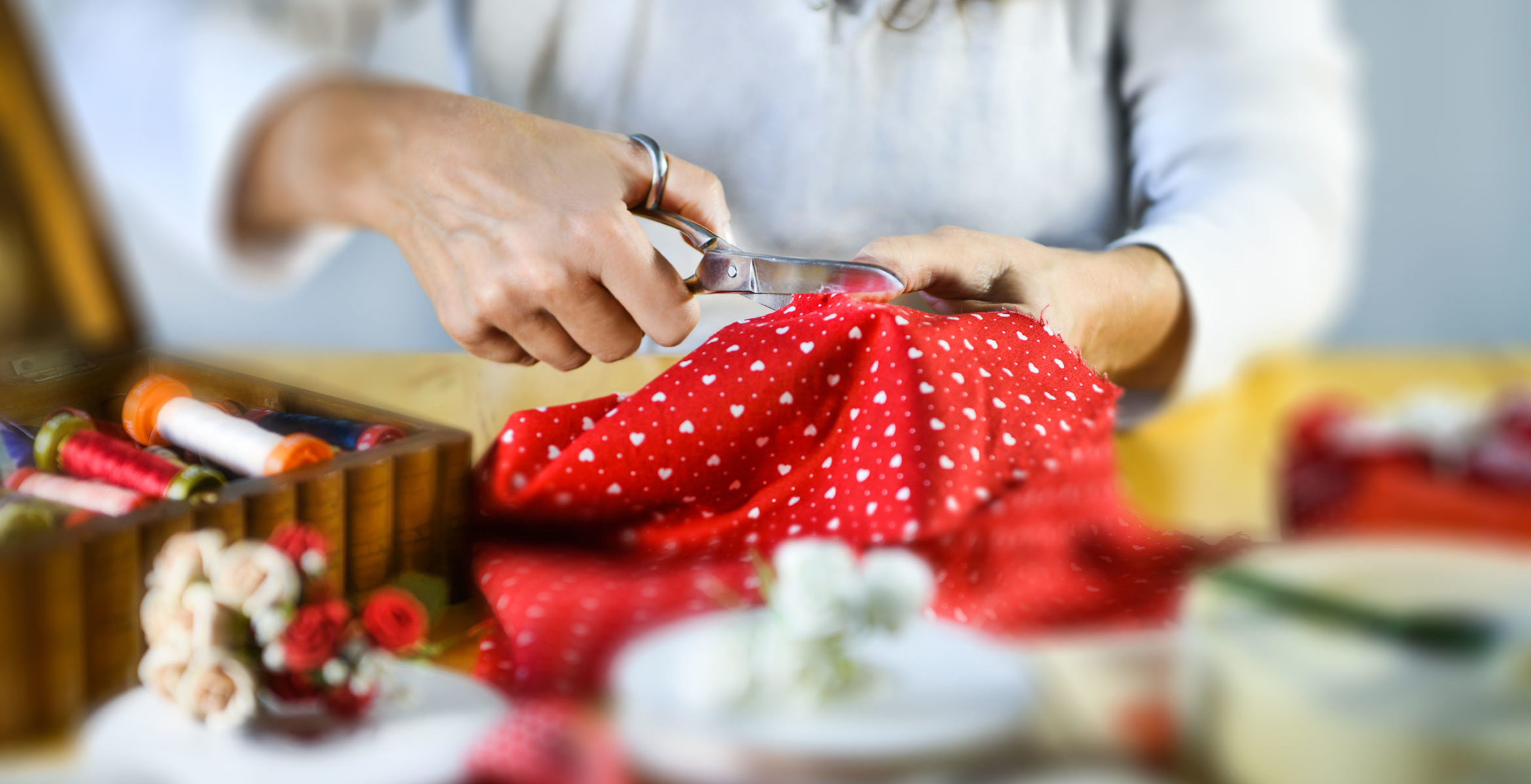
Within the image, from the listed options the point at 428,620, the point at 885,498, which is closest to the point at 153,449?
the point at 428,620

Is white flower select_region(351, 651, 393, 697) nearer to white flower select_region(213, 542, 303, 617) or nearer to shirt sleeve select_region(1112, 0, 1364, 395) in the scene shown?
white flower select_region(213, 542, 303, 617)

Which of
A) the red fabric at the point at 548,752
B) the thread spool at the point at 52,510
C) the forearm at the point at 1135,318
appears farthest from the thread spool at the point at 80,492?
the forearm at the point at 1135,318

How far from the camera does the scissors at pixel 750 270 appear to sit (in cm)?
24

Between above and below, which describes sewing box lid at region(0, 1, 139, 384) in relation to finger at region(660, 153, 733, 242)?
below

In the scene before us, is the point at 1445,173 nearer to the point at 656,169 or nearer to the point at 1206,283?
the point at 1206,283

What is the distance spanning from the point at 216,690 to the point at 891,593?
0.44 feet

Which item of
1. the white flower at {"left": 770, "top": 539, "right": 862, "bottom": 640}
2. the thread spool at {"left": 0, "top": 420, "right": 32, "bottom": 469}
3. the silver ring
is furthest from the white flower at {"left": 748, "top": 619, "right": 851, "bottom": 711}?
the thread spool at {"left": 0, "top": 420, "right": 32, "bottom": 469}

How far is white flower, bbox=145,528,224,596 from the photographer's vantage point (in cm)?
22

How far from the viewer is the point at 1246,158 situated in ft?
0.77

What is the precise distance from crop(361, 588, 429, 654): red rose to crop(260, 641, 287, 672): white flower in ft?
0.05

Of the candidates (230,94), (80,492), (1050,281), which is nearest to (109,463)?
(80,492)

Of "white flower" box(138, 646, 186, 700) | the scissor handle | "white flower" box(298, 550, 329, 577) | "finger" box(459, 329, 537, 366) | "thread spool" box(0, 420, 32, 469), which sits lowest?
"thread spool" box(0, 420, 32, 469)

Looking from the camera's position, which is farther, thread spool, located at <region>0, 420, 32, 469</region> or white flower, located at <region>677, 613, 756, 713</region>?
thread spool, located at <region>0, 420, 32, 469</region>

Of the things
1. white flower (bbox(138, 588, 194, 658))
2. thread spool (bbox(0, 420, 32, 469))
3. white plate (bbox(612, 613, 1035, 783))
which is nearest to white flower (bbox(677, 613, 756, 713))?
white plate (bbox(612, 613, 1035, 783))
